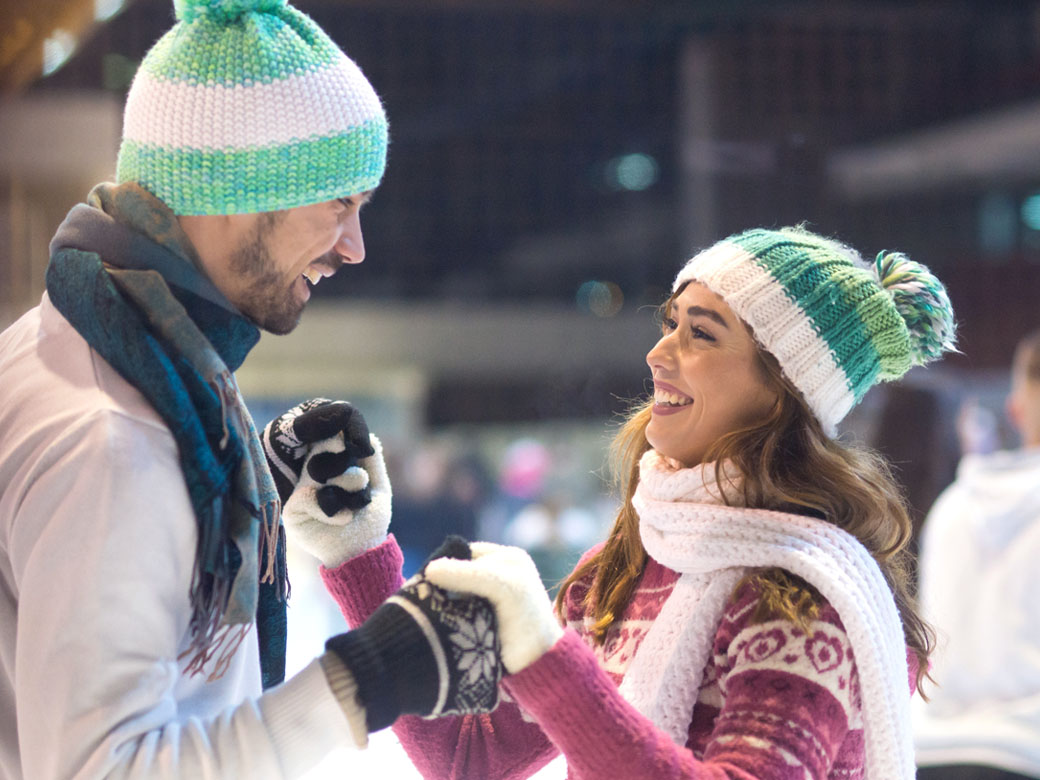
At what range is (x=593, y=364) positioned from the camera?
4957 millimetres

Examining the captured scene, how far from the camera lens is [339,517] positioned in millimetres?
1336

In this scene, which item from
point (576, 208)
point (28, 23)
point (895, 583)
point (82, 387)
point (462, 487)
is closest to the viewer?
point (82, 387)

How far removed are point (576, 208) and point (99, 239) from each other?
4.72 m

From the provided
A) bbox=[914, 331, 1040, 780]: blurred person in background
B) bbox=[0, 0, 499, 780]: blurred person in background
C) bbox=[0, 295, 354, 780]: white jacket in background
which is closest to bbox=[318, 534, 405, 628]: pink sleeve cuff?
bbox=[0, 0, 499, 780]: blurred person in background

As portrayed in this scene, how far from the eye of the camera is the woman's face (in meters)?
1.33

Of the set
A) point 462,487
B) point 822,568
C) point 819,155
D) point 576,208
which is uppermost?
point 822,568

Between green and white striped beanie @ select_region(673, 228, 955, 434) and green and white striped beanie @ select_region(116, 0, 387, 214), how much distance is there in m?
0.54

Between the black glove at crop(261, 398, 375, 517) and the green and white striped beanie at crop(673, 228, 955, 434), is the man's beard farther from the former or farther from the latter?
the green and white striped beanie at crop(673, 228, 955, 434)

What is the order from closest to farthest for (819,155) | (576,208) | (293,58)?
(293,58) < (819,155) < (576,208)

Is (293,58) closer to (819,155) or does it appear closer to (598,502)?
(819,155)

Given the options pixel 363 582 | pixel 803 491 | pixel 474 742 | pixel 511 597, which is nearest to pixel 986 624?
pixel 803 491

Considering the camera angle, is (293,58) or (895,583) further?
(895,583)

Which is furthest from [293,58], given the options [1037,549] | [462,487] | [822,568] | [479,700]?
[462,487]

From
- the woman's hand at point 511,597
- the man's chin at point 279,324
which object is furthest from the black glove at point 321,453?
the woman's hand at point 511,597
